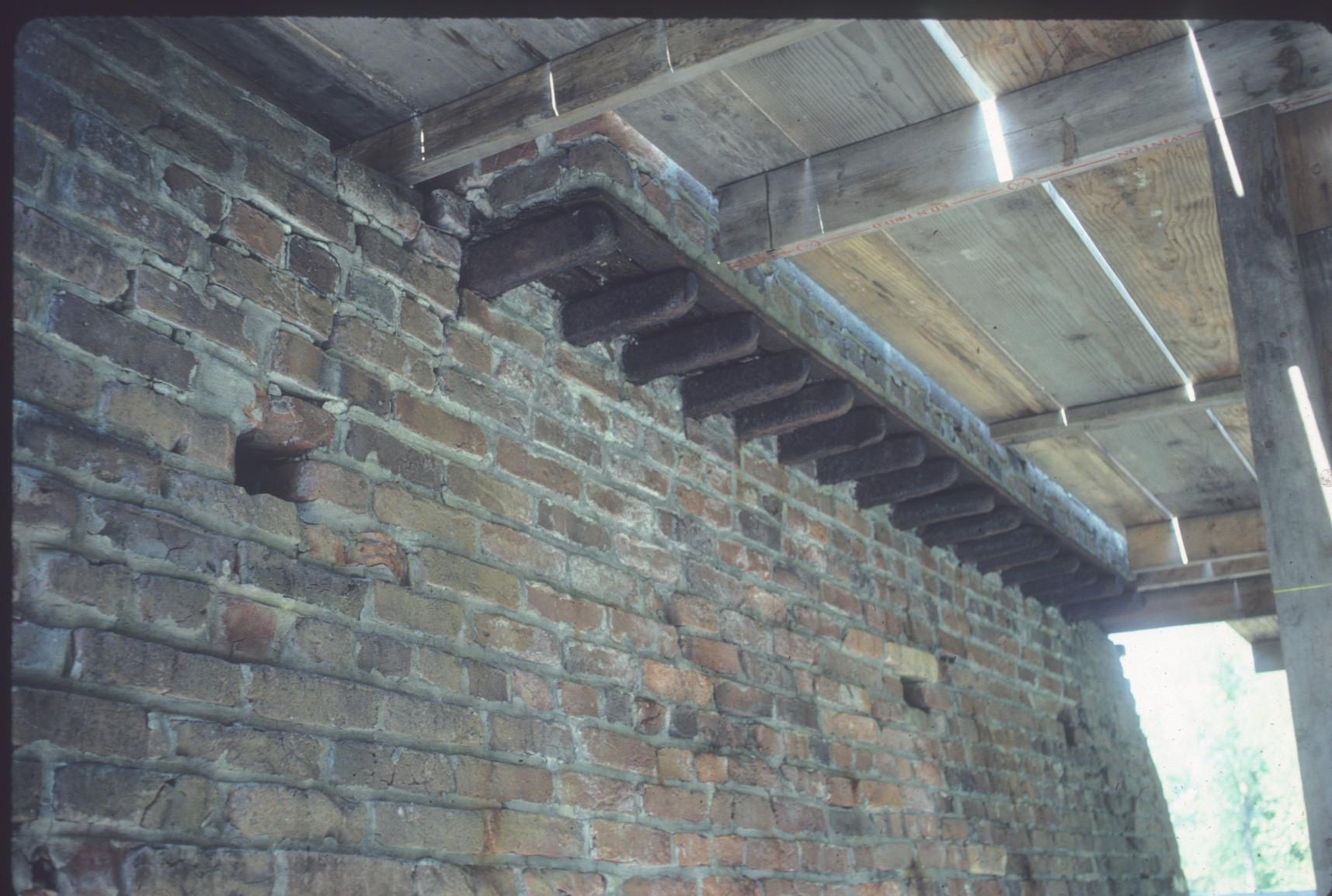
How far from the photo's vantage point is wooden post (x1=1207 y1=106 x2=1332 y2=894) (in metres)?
1.93

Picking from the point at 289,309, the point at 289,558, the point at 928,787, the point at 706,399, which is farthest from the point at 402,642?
the point at 928,787

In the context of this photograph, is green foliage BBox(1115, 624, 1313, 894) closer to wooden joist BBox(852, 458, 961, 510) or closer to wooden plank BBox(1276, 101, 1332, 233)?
wooden joist BBox(852, 458, 961, 510)

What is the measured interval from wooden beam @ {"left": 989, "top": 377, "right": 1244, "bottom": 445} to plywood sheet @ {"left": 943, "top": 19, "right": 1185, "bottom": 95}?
1.67 m

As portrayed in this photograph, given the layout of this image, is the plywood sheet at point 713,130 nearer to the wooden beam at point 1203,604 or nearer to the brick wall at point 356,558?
the brick wall at point 356,558

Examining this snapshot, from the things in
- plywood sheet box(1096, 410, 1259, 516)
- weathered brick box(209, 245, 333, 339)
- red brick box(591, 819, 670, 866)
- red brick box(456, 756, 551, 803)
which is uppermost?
plywood sheet box(1096, 410, 1259, 516)

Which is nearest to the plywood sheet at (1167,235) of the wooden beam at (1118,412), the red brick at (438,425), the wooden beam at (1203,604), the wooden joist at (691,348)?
the wooden beam at (1118,412)

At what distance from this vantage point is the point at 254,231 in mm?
2164

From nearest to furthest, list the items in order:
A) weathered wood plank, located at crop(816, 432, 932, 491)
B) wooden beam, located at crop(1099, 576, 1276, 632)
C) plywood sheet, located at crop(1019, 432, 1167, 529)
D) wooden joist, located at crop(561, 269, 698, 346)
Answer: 1. wooden joist, located at crop(561, 269, 698, 346)
2. weathered wood plank, located at crop(816, 432, 932, 491)
3. plywood sheet, located at crop(1019, 432, 1167, 529)
4. wooden beam, located at crop(1099, 576, 1276, 632)

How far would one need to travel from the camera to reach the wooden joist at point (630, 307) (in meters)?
2.75

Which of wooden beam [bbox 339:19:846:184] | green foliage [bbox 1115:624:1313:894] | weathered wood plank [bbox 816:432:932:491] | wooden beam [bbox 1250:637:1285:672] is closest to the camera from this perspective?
wooden beam [bbox 339:19:846:184]

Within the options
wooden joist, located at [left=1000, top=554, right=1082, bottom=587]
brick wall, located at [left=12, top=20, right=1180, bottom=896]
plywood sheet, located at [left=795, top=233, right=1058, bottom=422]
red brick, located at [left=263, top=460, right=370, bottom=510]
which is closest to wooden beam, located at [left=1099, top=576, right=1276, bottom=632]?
wooden joist, located at [left=1000, top=554, right=1082, bottom=587]

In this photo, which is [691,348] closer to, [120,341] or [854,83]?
[854,83]

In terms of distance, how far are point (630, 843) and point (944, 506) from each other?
2006mm

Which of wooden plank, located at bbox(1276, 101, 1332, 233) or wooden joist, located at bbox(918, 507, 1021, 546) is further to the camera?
wooden joist, located at bbox(918, 507, 1021, 546)
